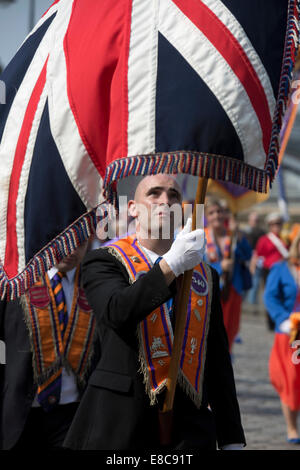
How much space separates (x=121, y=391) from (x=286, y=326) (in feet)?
13.6

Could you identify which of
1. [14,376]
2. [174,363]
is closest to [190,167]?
[174,363]

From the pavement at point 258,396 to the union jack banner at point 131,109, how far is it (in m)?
3.46

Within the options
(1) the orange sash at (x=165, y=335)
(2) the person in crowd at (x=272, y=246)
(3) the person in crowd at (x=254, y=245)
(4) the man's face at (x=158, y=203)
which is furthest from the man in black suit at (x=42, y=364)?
(3) the person in crowd at (x=254, y=245)

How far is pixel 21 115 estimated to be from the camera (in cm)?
325

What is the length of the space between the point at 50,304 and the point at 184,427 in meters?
1.32

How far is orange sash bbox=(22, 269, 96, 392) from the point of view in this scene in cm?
404

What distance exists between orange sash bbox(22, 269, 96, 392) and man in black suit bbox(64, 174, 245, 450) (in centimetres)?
93

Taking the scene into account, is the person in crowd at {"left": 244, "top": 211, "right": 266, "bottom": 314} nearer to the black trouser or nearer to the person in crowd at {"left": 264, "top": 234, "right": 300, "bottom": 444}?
the person in crowd at {"left": 264, "top": 234, "right": 300, "bottom": 444}

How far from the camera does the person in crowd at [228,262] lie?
886 centimetres

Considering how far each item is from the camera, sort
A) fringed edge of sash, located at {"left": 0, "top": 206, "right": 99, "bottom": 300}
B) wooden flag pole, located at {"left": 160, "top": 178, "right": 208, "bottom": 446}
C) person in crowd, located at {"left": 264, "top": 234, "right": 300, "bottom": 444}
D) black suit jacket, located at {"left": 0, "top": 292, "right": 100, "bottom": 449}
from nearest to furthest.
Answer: wooden flag pole, located at {"left": 160, "top": 178, "right": 208, "bottom": 446}, fringed edge of sash, located at {"left": 0, "top": 206, "right": 99, "bottom": 300}, black suit jacket, located at {"left": 0, "top": 292, "right": 100, "bottom": 449}, person in crowd, located at {"left": 264, "top": 234, "right": 300, "bottom": 444}

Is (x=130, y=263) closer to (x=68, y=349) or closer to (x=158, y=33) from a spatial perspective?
(x=158, y=33)

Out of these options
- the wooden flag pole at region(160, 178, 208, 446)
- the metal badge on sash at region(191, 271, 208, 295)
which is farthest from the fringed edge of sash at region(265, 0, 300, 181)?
the metal badge on sash at region(191, 271, 208, 295)

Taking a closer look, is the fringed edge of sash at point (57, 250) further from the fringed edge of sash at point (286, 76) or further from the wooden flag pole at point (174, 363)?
the fringed edge of sash at point (286, 76)

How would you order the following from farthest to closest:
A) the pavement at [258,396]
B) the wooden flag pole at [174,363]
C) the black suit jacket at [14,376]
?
the pavement at [258,396]
the black suit jacket at [14,376]
the wooden flag pole at [174,363]
